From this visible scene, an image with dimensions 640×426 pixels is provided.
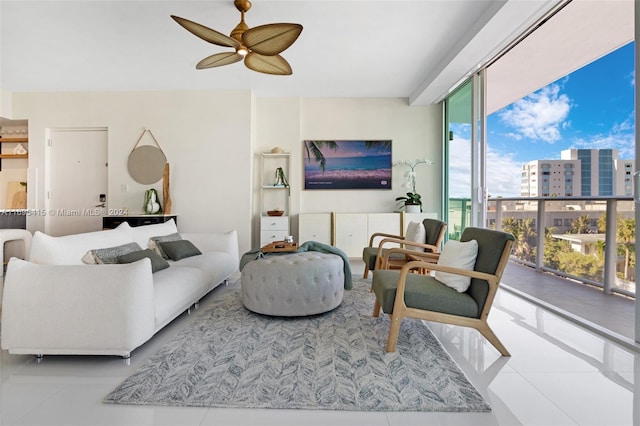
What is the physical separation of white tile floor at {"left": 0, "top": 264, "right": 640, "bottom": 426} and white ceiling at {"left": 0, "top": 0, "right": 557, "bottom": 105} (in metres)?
2.73

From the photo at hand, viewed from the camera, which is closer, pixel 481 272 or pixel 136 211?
pixel 481 272

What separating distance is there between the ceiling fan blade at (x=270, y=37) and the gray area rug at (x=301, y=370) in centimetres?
222

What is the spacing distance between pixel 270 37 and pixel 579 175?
3950 millimetres

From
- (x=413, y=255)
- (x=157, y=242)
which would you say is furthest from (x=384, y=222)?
(x=157, y=242)

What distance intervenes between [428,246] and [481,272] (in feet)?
3.68

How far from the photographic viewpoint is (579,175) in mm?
3857

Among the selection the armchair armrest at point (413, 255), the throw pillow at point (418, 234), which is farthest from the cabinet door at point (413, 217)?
the armchair armrest at point (413, 255)

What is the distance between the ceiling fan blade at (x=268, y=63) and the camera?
9.18 ft

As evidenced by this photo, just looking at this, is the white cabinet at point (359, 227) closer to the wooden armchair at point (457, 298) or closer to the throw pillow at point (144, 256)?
the throw pillow at point (144, 256)

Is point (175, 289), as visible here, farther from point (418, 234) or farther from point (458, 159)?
point (458, 159)

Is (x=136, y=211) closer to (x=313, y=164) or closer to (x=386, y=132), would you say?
(x=313, y=164)

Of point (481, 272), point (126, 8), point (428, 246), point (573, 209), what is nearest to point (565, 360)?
point (481, 272)

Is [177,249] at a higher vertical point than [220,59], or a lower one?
lower

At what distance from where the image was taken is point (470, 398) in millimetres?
1551
